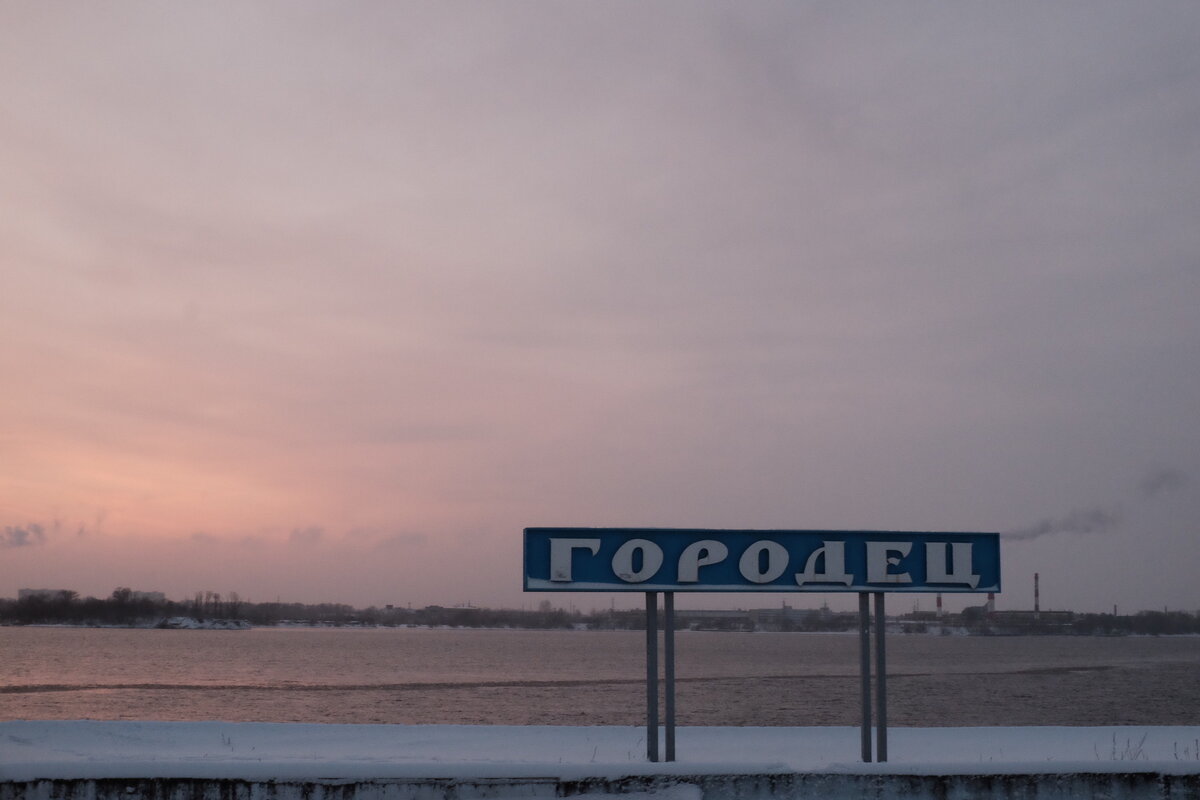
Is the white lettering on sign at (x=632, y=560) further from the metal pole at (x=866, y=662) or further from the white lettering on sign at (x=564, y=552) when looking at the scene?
the metal pole at (x=866, y=662)

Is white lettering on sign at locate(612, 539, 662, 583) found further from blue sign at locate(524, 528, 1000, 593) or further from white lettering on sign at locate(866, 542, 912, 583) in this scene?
white lettering on sign at locate(866, 542, 912, 583)

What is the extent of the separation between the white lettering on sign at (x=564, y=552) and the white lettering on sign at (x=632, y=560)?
14.3 inches

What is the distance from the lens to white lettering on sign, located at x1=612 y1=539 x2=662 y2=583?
1606cm

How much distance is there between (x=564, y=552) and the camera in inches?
631

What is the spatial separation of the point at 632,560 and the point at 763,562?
2.03 meters

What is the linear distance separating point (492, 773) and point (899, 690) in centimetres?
6836

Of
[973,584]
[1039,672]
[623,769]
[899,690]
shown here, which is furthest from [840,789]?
[1039,672]

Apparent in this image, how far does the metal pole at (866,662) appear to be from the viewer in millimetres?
16078

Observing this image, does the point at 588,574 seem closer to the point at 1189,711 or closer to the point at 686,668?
the point at 1189,711

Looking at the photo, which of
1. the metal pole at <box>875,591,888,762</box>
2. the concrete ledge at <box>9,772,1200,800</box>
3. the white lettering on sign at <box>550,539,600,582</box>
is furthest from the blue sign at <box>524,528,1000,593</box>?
the concrete ledge at <box>9,772,1200,800</box>

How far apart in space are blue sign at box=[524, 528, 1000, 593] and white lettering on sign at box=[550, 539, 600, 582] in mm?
15

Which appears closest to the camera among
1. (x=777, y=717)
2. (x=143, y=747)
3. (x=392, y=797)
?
(x=392, y=797)

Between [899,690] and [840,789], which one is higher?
[840,789]

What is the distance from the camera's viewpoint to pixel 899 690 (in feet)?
244
